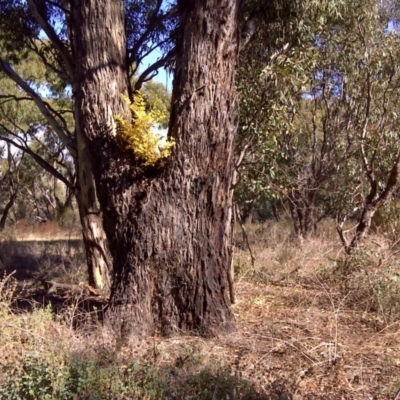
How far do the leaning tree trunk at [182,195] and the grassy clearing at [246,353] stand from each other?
347 mm

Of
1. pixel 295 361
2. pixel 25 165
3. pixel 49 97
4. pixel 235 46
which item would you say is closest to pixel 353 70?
pixel 235 46

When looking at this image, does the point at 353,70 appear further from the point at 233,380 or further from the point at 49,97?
the point at 49,97

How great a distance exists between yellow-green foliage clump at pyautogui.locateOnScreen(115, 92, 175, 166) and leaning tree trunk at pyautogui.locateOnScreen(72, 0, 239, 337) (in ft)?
0.35

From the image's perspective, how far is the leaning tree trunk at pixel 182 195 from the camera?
252 inches

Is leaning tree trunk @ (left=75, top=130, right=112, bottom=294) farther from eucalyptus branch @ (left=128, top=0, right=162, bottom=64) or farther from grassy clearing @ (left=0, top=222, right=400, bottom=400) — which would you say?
eucalyptus branch @ (left=128, top=0, right=162, bottom=64)

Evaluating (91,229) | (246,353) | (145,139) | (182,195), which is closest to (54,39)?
(91,229)

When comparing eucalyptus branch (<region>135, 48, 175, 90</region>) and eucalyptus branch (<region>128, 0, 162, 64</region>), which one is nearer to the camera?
eucalyptus branch (<region>135, 48, 175, 90</region>)

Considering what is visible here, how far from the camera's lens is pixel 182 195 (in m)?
6.43

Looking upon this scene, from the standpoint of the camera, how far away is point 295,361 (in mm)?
5742

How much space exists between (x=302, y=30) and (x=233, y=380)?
6005 mm

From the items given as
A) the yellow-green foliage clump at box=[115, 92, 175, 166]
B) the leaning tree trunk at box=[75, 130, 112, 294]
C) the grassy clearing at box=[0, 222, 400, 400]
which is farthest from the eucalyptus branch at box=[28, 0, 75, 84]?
the grassy clearing at box=[0, 222, 400, 400]

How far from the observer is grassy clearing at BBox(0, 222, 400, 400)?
489cm

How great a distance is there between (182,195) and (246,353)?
1.69m

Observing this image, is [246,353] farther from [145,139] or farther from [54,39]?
[54,39]
